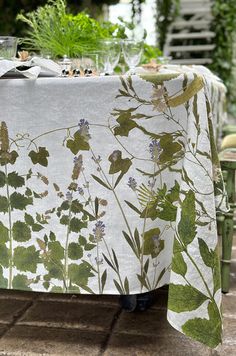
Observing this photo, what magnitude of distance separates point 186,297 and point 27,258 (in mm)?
438

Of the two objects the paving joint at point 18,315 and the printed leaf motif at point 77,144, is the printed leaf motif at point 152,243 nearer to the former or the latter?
the printed leaf motif at point 77,144

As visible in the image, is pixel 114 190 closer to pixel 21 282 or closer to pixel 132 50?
pixel 21 282

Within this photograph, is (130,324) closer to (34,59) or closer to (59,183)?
(59,183)

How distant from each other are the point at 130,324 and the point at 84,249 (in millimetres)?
333

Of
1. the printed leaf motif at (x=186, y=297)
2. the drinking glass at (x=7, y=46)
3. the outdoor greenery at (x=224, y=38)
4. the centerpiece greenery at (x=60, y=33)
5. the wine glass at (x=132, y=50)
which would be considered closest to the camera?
the printed leaf motif at (x=186, y=297)

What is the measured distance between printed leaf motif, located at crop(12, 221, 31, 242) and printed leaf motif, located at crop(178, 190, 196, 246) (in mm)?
417

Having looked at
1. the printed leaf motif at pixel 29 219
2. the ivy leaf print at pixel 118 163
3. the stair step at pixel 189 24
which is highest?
the stair step at pixel 189 24

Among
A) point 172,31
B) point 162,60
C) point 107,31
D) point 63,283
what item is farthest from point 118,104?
point 172,31

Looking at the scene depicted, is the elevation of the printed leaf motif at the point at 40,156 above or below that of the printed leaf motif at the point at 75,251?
above

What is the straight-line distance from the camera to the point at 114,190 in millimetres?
1281

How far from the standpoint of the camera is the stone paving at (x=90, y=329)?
4.44 ft

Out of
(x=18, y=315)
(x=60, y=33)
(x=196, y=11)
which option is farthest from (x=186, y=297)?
(x=196, y=11)

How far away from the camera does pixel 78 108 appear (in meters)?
1.26

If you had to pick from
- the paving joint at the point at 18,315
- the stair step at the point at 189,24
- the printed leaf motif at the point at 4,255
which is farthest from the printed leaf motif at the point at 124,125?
the stair step at the point at 189,24
